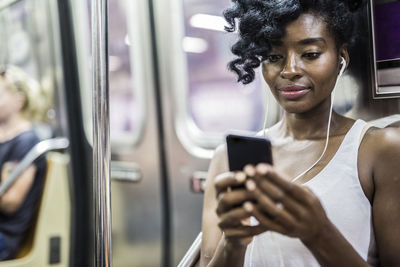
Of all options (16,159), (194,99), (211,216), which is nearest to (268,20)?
(211,216)

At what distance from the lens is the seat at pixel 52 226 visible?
8.37 feet

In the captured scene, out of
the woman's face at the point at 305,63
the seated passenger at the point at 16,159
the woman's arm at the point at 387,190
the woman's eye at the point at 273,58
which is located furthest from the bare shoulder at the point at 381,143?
the seated passenger at the point at 16,159

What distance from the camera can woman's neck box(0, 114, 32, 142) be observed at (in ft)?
7.85

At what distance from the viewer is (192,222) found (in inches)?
90.1

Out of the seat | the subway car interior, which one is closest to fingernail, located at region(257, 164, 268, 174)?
the subway car interior

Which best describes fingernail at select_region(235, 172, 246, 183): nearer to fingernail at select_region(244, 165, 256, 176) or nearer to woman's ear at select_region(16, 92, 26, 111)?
fingernail at select_region(244, 165, 256, 176)

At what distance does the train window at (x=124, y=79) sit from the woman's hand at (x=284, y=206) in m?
1.80

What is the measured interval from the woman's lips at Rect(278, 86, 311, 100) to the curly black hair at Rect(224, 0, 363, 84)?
0.08m

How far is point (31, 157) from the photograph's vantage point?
8.27 feet

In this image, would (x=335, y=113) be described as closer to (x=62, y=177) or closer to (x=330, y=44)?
(x=330, y=44)

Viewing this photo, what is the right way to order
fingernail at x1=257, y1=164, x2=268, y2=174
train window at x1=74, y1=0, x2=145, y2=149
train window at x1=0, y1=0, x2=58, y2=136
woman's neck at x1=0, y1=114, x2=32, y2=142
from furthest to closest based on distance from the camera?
train window at x1=0, y1=0, x2=58, y2=136
train window at x1=74, y1=0, x2=145, y2=149
woman's neck at x1=0, y1=114, x2=32, y2=142
fingernail at x1=257, y1=164, x2=268, y2=174

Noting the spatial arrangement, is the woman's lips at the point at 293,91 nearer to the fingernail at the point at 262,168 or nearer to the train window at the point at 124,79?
the fingernail at the point at 262,168

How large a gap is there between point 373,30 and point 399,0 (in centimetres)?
6

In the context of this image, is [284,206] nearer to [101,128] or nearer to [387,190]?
[387,190]
